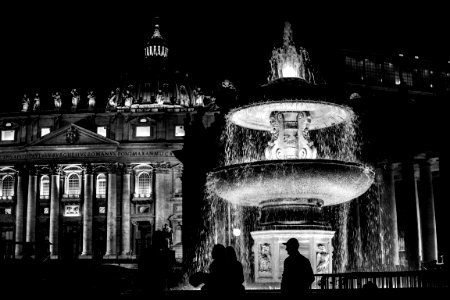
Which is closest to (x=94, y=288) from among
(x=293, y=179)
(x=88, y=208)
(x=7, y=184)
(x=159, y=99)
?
(x=293, y=179)

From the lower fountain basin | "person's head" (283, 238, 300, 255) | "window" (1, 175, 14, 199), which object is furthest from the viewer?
"window" (1, 175, 14, 199)

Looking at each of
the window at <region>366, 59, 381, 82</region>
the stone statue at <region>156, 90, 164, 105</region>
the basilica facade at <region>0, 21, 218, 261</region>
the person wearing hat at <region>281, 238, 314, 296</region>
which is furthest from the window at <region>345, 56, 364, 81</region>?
the person wearing hat at <region>281, 238, 314, 296</region>

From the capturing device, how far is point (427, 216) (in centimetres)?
3662

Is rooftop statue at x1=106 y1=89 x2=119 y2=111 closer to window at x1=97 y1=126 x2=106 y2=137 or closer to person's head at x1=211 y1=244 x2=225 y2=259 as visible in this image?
window at x1=97 y1=126 x2=106 y2=137

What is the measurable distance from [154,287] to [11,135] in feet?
246

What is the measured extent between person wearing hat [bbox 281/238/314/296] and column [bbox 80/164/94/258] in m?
68.5

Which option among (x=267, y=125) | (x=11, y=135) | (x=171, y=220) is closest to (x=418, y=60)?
(x=171, y=220)

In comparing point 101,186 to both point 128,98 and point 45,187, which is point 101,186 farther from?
point 128,98

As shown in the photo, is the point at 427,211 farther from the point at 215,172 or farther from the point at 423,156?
the point at 215,172

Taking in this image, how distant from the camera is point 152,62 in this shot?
4673 inches

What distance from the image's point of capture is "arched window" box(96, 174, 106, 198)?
80.6m

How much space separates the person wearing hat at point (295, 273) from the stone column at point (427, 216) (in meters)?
26.5

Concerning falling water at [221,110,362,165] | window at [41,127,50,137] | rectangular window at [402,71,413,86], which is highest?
rectangular window at [402,71,413,86]

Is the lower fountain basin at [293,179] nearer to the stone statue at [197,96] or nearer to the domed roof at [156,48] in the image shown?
the stone statue at [197,96]
